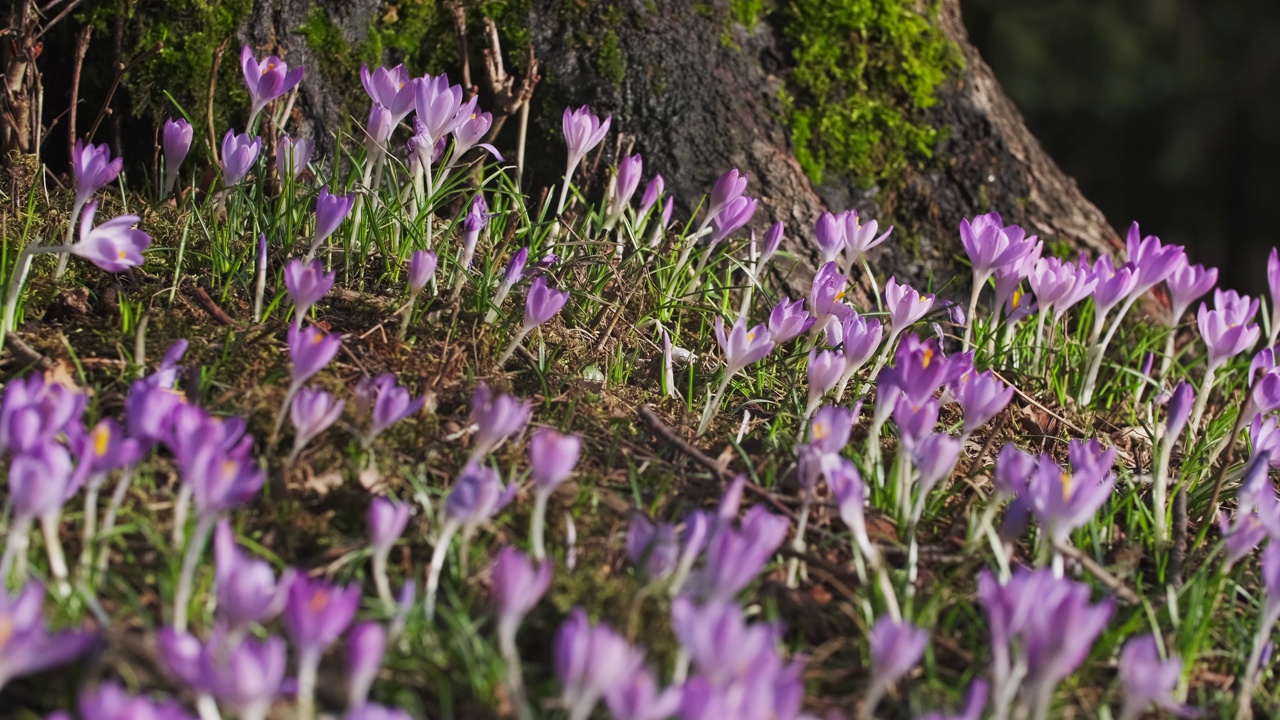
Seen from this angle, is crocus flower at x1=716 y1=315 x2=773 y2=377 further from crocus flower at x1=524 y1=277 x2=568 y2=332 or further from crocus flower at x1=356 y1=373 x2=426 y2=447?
crocus flower at x1=356 y1=373 x2=426 y2=447

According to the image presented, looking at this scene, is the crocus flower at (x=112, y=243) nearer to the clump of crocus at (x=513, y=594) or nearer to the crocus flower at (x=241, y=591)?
the crocus flower at (x=241, y=591)

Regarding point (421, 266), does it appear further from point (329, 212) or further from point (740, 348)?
point (740, 348)

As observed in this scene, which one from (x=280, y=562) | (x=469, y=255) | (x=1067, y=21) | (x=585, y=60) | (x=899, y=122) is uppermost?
(x=1067, y=21)

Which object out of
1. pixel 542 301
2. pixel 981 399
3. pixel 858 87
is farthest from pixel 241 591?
pixel 858 87

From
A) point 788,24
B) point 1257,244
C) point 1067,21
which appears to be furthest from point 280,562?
point 1257,244

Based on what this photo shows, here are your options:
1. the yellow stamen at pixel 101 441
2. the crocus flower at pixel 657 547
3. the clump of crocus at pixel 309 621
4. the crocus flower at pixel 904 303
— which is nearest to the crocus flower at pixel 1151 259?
the crocus flower at pixel 904 303

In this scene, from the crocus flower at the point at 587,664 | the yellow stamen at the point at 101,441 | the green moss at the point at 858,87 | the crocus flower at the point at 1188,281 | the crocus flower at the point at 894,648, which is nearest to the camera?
the crocus flower at the point at 587,664

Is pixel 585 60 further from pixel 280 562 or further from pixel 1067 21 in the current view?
pixel 1067 21
